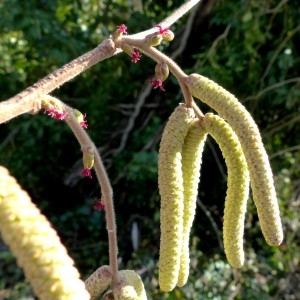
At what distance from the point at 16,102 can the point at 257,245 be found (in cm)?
251

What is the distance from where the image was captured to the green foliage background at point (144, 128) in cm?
284

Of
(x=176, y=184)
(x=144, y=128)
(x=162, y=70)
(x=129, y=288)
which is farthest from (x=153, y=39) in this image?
(x=144, y=128)

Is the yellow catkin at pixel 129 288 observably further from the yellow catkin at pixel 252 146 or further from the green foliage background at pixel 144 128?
the green foliage background at pixel 144 128

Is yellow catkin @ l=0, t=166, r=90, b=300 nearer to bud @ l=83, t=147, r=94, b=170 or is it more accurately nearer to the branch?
the branch

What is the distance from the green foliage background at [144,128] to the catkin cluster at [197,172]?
1.86 metres

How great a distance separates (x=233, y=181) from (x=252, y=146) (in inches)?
3.7

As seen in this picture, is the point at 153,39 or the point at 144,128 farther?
the point at 144,128

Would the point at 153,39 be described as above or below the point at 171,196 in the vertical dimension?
above

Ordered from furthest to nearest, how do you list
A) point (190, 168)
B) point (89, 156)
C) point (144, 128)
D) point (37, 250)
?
point (144, 128), point (190, 168), point (89, 156), point (37, 250)

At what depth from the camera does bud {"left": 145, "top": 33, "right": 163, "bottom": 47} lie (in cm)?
79

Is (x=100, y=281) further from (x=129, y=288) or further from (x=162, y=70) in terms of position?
(x=162, y=70)

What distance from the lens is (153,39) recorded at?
795mm

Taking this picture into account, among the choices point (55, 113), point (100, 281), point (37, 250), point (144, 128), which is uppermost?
point (144, 128)

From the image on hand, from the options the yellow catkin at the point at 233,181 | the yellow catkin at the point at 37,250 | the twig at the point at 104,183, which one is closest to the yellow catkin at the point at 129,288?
the twig at the point at 104,183
